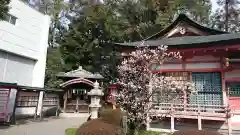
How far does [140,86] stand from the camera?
1173cm

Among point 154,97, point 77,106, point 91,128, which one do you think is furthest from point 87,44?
point 91,128

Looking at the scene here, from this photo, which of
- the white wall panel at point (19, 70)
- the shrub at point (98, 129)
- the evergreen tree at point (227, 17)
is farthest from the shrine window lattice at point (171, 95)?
the evergreen tree at point (227, 17)

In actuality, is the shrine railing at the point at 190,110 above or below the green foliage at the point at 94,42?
below

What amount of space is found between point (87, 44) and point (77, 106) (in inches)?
471

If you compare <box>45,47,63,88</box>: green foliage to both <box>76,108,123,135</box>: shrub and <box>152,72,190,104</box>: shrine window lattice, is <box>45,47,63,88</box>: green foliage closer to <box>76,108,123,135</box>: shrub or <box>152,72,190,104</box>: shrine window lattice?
<box>152,72,190,104</box>: shrine window lattice

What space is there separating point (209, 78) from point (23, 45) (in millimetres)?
16008

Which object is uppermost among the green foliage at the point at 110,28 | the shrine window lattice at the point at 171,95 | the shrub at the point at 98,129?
the green foliage at the point at 110,28

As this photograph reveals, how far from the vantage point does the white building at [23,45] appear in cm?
1933

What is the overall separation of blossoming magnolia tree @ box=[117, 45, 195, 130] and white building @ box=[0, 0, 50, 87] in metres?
11.4

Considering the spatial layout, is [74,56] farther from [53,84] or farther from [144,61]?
[144,61]

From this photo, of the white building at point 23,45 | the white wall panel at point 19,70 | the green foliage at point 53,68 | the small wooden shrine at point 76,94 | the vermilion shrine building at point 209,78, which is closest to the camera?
the vermilion shrine building at point 209,78

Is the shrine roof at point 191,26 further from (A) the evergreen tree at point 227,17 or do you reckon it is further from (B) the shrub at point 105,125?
(A) the evergreen tree at point 227,17

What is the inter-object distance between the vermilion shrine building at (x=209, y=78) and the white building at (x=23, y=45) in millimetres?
12251

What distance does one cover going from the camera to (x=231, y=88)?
13.8m
